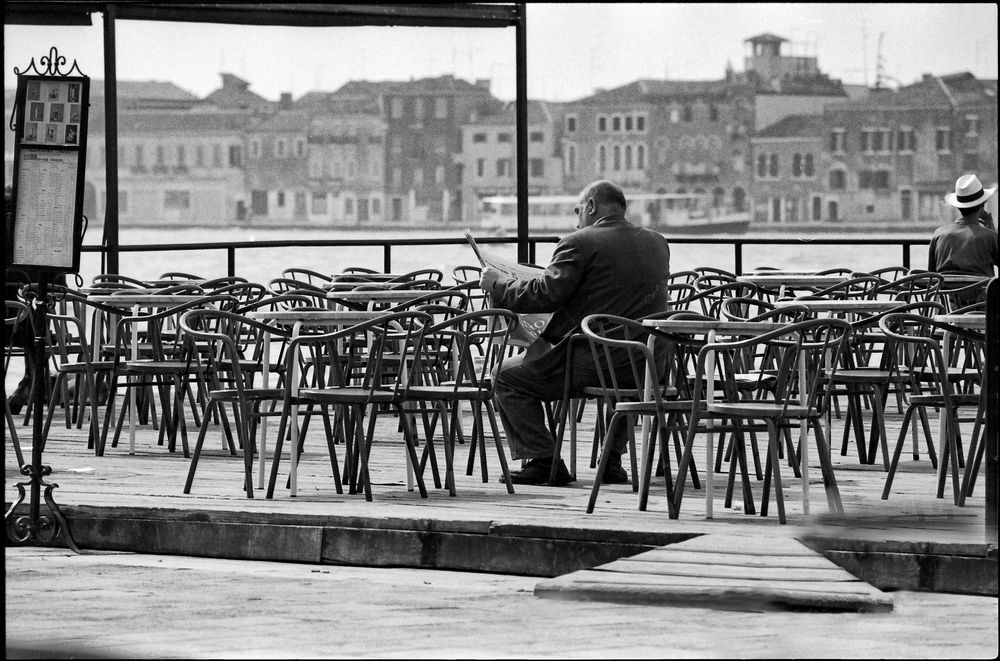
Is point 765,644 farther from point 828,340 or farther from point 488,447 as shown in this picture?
point 488,447

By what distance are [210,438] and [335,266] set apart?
47041 mm

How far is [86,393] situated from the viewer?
26.7 ft

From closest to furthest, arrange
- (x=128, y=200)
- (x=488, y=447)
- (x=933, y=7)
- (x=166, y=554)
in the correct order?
(x=166, y=554) < (x=488, y=447) < (x=933, y=7) < (x=128, y=200)

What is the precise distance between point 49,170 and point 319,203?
192 ft

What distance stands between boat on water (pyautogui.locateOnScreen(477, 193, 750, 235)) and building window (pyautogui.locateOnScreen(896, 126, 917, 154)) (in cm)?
732

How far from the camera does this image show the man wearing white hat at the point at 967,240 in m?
8.34

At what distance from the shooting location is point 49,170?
4.69 m

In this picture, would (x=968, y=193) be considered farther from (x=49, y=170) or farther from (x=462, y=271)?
(x=49, y=170)

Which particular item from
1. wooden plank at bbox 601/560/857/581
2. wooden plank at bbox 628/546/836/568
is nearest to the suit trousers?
wooden plank at bbox 628/546/836/568

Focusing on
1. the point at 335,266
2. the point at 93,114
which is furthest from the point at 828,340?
the point at 93,114

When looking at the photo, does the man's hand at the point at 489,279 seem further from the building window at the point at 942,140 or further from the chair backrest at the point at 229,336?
the building window at the point at 942,140

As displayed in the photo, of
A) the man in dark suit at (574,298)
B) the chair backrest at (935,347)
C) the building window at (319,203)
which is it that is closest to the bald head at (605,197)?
the man in dark suit at (574,298)

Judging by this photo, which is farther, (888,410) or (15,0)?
(15,0)

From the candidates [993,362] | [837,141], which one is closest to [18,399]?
[993,362]
